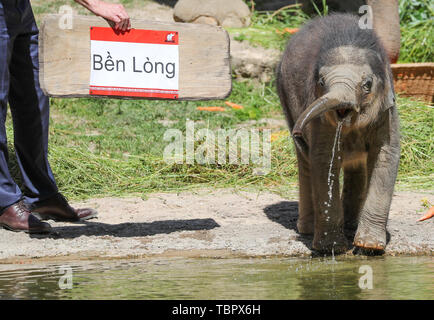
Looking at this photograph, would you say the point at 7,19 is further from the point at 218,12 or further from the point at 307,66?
the point at 218,12

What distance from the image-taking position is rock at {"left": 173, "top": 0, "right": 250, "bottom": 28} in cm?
1203

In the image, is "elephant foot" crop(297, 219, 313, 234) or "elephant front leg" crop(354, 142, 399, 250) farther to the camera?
"elephant foot" crop(297, 219, 313, 234)

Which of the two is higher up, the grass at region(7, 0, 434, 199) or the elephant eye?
the elephant eye

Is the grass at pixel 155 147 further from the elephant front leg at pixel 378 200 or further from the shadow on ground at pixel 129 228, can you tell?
the elephant front leg at pixel 378 200

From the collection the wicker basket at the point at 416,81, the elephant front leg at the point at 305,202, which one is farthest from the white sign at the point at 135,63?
the wicker basket at the point at 416,81

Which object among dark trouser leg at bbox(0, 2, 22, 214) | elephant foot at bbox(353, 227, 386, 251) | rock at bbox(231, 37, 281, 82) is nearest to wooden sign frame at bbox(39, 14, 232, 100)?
dark trouser leg at bbox(0, 2, 22, 214)

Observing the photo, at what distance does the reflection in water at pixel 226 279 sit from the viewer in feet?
12.2

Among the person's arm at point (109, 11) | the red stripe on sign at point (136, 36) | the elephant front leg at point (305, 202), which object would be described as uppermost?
the person's arm at point (109, 11)

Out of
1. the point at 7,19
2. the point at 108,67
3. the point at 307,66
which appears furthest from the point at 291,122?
the point at 7,19

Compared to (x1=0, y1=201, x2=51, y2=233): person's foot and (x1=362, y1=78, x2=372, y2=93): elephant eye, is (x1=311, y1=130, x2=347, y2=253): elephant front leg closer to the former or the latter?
(x1=362, y1=78, x2=372, y2=93): elephant eye

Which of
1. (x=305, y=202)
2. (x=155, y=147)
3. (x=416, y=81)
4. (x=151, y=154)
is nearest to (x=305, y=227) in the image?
(x=305, y=202)

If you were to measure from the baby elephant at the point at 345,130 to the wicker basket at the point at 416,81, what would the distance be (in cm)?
315

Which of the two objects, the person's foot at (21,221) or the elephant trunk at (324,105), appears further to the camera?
the person's foot at (21,221)
